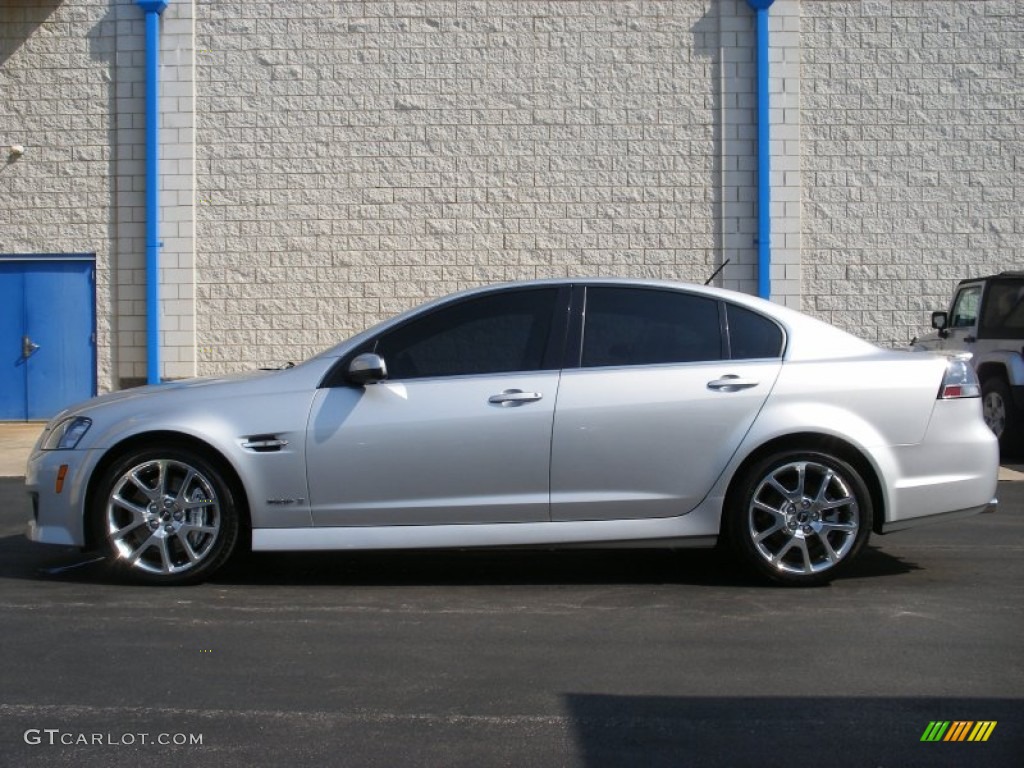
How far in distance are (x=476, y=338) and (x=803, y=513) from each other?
1.91 meters

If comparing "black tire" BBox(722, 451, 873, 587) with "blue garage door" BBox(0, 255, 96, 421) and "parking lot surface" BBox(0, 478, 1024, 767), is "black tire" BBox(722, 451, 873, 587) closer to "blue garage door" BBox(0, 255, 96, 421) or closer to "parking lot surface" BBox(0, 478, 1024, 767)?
"parking lot surface" BBox(0, 478, 1024, 767)

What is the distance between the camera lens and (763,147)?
15.1 m

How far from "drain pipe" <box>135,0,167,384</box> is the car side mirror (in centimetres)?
990

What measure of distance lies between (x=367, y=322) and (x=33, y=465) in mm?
9058

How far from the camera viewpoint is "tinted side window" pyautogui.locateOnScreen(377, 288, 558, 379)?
628cm

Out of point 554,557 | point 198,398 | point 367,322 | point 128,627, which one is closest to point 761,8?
point 367,322

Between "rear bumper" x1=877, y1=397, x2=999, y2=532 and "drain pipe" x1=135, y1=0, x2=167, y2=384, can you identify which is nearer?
"rear bumper" x1=877, y1=397, x2=999, y2=532

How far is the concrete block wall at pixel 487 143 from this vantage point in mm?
15266

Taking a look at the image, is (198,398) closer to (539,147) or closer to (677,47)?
(539,147)

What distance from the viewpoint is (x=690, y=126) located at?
1527 centimetres

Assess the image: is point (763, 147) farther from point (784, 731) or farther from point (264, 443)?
point (784, 731)

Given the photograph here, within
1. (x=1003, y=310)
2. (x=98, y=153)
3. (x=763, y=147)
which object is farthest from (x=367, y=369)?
(x=98, y=153)

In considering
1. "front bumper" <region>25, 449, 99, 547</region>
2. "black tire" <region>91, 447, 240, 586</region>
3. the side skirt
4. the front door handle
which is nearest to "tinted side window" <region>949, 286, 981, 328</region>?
the side skirt

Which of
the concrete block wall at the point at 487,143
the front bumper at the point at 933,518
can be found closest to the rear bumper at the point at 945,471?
the front bumper at the point at 933,518
